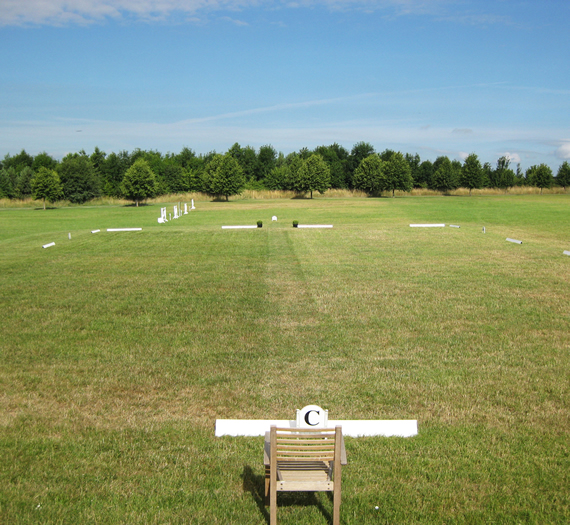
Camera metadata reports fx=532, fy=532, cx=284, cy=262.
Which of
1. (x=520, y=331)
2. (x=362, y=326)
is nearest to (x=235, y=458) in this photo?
(x=362, y=326)

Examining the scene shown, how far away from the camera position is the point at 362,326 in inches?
421

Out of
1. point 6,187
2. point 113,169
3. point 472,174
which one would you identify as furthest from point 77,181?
point 472,174

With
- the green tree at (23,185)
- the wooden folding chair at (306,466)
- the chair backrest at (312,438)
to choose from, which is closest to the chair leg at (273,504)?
the wooden folding chair at (306,466)

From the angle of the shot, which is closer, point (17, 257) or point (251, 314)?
point (251, 314)

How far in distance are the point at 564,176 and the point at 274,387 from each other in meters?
101

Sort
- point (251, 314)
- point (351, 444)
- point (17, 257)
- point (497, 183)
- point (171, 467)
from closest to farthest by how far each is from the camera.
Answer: point (171, 467) < point (351, 444) < point (251, 314) < point (17, 257) < point (497, 183)

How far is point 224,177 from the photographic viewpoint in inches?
2931

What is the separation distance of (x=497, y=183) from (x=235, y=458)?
101 m

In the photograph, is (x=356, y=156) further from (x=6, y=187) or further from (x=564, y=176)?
(x=6, y=187)

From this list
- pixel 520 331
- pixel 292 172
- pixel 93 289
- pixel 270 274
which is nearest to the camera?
pixel 520 331

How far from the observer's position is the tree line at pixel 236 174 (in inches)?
2710

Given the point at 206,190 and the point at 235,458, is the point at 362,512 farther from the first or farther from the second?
the point at 206,190

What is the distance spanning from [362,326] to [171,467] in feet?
19.9

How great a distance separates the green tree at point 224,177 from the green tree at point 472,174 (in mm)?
38024
